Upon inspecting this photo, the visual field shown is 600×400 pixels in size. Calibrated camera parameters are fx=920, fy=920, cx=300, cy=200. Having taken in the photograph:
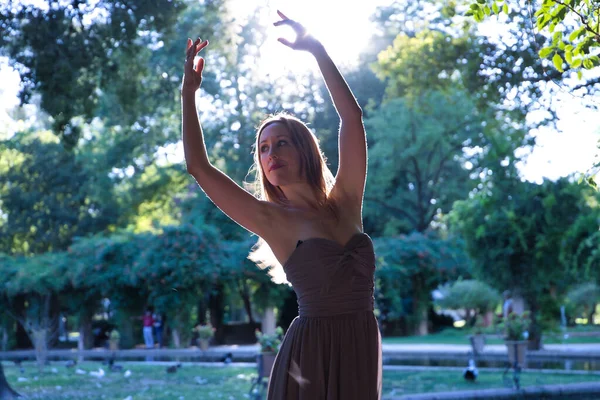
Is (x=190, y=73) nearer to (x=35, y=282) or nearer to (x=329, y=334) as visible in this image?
(x=329, y=334)

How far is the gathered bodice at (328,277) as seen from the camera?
2.81 m

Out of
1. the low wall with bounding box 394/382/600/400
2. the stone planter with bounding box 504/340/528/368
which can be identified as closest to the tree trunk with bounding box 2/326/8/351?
the stone planter with bounding box 504/340/528/368

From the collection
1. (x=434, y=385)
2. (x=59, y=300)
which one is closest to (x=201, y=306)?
(x=59, y=300)

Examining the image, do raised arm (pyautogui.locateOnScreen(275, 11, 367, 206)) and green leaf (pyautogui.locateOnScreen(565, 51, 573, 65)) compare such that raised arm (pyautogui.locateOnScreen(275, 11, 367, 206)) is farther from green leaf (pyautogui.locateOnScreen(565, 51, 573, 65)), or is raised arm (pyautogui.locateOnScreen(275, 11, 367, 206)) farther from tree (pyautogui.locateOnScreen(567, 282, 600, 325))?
tree (pyautogui.locateOnScreen(567, 282, 600, 325))

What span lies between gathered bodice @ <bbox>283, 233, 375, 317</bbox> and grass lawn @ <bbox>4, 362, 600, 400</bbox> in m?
10.0

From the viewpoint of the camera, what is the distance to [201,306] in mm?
32594

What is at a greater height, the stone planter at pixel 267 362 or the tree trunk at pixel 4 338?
the tree trunk at pixel 4 338

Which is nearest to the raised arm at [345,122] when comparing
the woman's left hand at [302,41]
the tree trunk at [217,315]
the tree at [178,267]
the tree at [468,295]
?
the woman's left hand at [302,41]

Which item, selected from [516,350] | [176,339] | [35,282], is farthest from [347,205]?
[35,282]

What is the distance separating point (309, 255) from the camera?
282 centimetres

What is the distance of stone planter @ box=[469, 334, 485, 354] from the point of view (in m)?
19.8

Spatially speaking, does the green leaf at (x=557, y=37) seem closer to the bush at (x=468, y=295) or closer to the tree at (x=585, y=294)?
A: the bush at (x=468, y=295)

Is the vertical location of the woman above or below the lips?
below

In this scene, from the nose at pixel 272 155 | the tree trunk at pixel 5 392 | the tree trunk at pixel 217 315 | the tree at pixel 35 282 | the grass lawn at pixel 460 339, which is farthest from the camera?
the tree trunk at pixel 217 315
